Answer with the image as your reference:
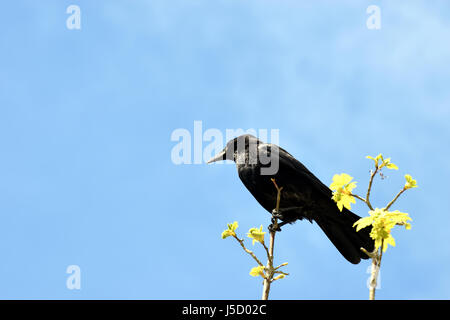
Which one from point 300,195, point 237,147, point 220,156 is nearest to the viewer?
point 300,195

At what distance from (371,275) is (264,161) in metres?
5.11

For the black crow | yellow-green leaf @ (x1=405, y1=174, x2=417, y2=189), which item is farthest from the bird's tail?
yellow-green leaf @ (x1=405, y1=174, x2=417, y2=189)

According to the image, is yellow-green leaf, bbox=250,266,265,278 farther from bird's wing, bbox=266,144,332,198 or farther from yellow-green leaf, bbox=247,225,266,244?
bird's wing, bbox=266,144,332,198

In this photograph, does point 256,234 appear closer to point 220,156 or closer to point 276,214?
point 276,214

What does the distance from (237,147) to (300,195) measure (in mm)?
1241

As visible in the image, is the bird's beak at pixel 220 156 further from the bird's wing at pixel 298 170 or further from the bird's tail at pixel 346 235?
the bird's tail at pixel 346 235

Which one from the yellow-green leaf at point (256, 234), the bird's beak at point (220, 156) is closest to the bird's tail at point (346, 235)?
the bird's beak at point (220, 156)

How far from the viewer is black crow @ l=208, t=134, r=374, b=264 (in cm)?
736

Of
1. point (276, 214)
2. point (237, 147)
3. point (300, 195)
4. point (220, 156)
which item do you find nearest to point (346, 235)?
point (300, 195)

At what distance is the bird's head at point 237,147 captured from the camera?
7930 mm

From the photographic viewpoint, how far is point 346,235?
744 cm
